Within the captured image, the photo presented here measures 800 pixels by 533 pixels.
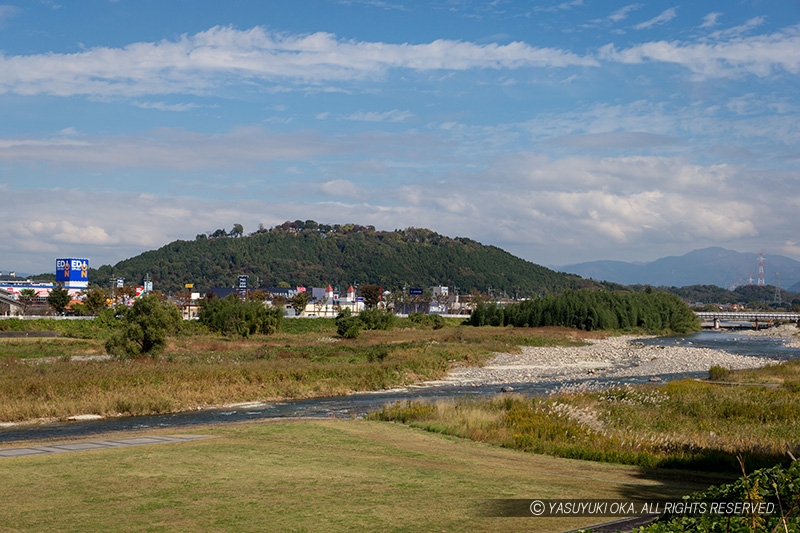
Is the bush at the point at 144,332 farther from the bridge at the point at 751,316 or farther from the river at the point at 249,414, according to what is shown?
the bridge at the point at 751,316

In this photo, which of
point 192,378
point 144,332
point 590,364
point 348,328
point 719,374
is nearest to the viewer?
point 192,378

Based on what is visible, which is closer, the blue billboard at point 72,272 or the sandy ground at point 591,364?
the sandy ground at point 591,364

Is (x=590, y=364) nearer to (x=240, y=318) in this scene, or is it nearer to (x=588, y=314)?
(x=240, y=318)

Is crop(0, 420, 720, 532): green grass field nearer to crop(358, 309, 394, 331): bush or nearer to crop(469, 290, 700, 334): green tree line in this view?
crop(358, 309, 394, 331): bush

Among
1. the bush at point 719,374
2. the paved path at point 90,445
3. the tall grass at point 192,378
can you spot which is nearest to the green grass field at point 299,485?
the paved path at point 90,445

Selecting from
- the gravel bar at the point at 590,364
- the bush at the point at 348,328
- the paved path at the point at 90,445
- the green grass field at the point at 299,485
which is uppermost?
the bush at the point at 348,328

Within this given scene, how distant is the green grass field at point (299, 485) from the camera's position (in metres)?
10.9

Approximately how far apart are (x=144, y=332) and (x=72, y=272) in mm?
119893

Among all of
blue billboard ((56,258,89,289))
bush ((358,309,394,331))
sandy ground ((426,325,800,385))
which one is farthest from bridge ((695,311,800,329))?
blue billboard ((56,258,89,289))

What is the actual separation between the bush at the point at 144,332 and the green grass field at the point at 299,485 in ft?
91.5

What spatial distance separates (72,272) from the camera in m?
155

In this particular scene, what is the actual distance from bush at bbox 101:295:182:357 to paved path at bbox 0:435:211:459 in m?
27.1

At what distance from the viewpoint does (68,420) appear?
29828 mm

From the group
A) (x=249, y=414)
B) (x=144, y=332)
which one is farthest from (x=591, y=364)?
(x=249, y=414)
